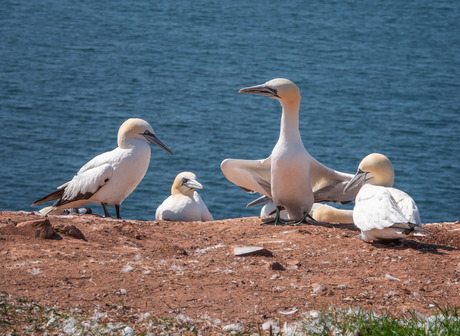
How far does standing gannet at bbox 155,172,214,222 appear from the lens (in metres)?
8.74

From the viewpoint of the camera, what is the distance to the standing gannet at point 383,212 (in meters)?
5.83

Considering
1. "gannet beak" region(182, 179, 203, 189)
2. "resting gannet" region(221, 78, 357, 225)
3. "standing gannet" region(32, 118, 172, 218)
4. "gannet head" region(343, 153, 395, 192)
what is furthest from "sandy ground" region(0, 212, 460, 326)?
"gannet beak" region(182, 179, 203, 189)

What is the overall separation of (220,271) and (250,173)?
292 centimetres

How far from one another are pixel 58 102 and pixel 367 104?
10.7 metres

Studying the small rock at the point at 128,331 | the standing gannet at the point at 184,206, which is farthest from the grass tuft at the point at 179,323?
the standing gannet at the point at 184,206

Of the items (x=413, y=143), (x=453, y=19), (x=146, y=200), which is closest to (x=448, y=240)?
(x=146, y=200)

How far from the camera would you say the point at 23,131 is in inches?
883

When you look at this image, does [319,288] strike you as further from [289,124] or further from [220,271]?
[289,124]

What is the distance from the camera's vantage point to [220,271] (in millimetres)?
5258

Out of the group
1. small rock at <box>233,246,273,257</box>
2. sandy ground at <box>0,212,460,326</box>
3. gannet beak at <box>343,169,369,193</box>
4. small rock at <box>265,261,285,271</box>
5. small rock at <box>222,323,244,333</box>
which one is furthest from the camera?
gannet beak at <box>343,169,369,193</box>

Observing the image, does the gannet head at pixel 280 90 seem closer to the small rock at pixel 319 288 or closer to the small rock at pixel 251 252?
the small rock at pixel 251 252

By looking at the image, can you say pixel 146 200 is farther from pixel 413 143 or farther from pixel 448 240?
pixel 448 240

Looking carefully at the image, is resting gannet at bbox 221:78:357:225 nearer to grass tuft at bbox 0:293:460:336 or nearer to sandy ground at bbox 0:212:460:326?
sandy ground at bbox 0:212:460:326

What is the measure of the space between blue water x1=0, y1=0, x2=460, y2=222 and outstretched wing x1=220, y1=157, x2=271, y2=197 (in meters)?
9.27
